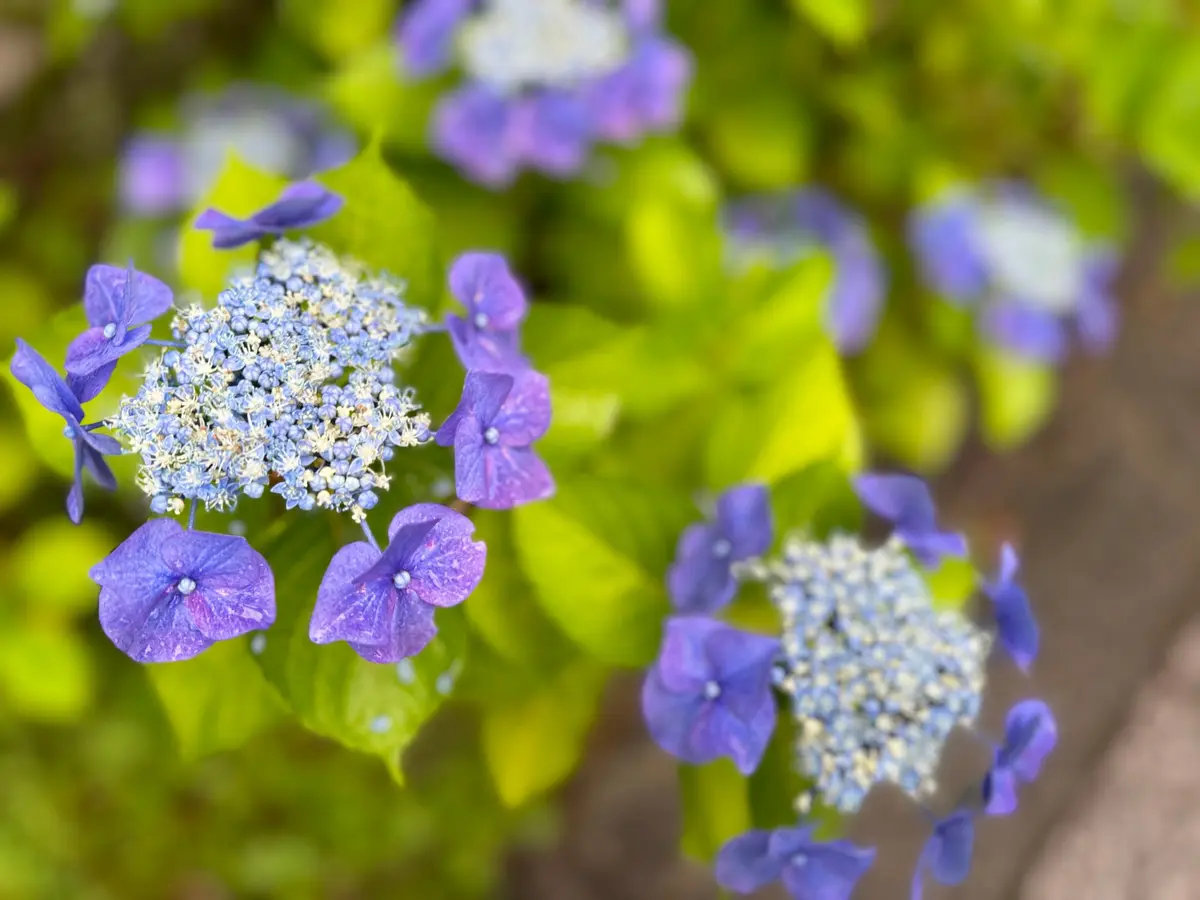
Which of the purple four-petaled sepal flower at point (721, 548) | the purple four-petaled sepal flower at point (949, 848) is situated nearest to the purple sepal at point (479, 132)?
the purple four-petaled sepal flower at point (721, 548)

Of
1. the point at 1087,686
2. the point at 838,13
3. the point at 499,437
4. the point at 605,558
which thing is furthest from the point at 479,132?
the point at 1087,686

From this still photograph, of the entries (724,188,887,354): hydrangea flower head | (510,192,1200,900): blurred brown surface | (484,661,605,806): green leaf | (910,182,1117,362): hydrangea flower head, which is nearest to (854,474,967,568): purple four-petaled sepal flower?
(484,661,605,806): green leaf

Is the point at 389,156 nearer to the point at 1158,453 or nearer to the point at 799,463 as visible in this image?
the point at 799,463

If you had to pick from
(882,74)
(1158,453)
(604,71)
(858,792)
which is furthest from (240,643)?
(1158,453)

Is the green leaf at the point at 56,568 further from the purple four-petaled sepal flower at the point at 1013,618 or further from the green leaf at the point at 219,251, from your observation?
the purple four-petaled sepal flower at the point at 1013,618

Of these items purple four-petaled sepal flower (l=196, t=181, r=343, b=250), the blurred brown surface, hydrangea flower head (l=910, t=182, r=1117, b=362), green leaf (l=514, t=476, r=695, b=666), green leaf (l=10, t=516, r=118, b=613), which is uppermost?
purple four-petaled sepal flower (l=196, t=181, r=343, b=250)

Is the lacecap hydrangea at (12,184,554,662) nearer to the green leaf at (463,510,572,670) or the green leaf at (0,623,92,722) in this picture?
the green leaf at (463,510,572,670)
